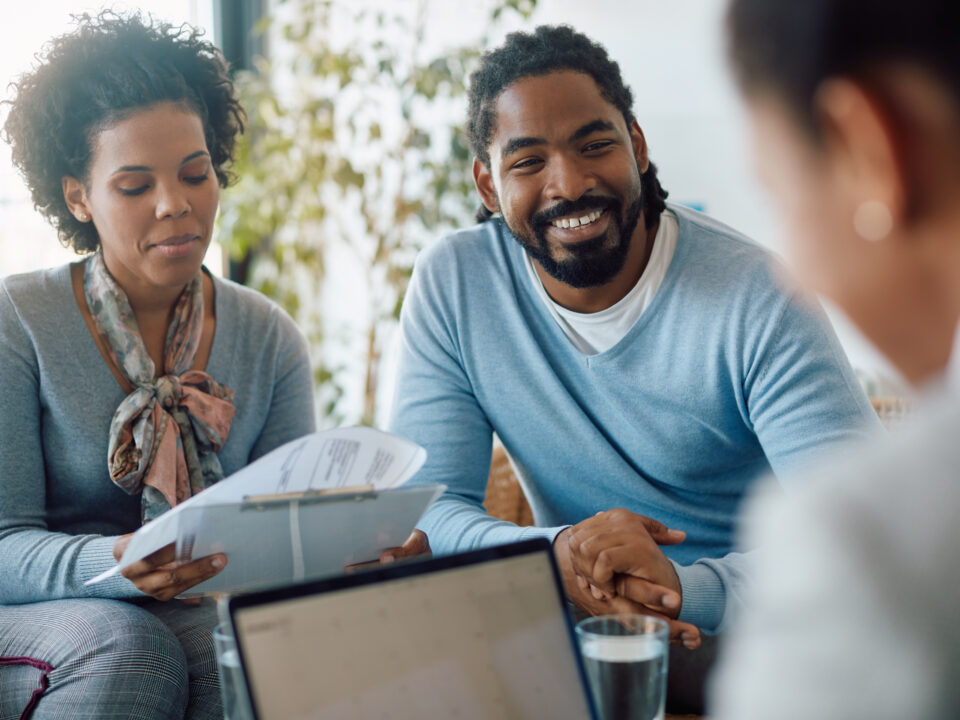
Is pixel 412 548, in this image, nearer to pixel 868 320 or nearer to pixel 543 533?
pixel 543 533

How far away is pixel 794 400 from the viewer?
4.22 feet

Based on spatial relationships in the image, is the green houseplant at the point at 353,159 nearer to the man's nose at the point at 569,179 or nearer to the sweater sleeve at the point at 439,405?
the sweater sleeve at the point at 439,405

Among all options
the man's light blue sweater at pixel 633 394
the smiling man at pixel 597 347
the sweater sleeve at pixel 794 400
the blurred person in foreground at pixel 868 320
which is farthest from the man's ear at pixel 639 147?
the blurred person in foreground at pixel 868 320

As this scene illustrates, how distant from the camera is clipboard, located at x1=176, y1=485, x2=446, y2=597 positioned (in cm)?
81

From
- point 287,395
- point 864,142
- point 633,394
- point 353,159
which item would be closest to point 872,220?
point 864,142

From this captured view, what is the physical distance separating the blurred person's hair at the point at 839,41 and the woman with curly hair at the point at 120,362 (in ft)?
3.37

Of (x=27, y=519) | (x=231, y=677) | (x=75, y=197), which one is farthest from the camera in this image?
(x=75, y=197)

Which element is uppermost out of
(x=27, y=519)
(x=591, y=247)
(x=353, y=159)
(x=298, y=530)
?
(x=353, y=159)

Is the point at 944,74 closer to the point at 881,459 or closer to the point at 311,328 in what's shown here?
the point at 881,459

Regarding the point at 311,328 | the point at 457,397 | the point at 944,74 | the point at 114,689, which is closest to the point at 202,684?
the point at 114,689

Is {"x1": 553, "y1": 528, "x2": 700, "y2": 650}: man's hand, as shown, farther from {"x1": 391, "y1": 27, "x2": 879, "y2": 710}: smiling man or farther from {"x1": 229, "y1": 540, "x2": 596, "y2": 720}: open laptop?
{"x1": 229, "y1": 540, "x2": 596, "y2": 720}: open laptop

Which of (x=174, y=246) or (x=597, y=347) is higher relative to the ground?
(x=174, y=246)

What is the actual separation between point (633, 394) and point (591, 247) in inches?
9.4

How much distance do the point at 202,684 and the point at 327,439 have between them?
2.12 ft
